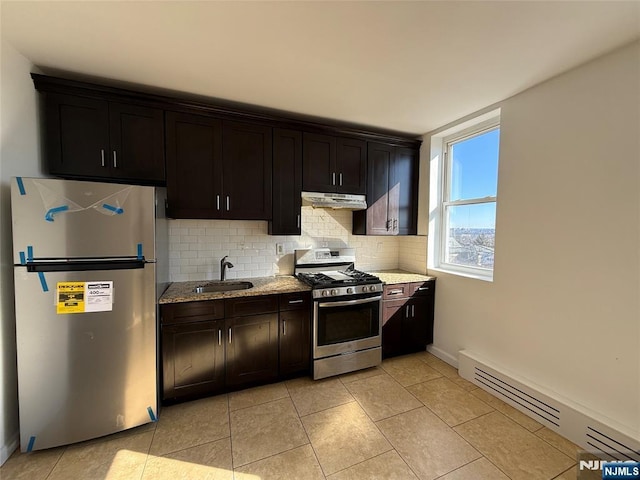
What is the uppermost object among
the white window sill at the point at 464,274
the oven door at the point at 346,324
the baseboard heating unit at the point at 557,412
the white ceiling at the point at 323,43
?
the white ceiling at the point at 323,43

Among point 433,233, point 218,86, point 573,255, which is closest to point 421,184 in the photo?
point 433,233

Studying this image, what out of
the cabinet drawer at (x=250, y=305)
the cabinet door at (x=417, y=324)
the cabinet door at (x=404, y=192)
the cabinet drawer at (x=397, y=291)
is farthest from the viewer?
the cabinet door at (x=404, y=192)

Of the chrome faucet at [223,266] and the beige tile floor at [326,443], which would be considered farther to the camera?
the chrome faucet at [223,266]

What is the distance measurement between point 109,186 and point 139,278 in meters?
0.66

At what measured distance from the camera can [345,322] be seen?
2707 millimetres

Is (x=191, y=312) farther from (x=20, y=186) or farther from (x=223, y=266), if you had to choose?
(x=20, y=186)

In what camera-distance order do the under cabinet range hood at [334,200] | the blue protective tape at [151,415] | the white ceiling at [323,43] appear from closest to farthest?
the white ceiling at [323,43] → the blue protective tape at [151,415] → the under cabinet range hood at [334,200]

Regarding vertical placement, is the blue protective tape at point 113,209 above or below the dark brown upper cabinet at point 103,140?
below

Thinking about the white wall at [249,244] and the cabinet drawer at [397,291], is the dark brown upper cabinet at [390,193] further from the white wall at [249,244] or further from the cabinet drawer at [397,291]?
the cabinet drawer at [397,291]

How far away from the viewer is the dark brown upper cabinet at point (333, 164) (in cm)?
282

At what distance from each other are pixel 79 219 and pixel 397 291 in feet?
9.34

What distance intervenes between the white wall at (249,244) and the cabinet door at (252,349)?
2.33 feet
